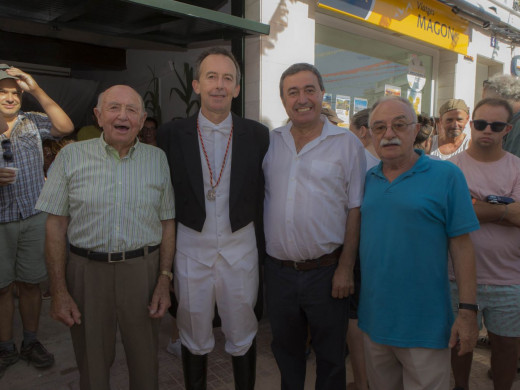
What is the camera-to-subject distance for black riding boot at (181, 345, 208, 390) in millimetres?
2439

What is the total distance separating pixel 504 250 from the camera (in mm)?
2422

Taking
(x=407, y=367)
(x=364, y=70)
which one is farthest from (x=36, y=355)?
(x=364, y=70)

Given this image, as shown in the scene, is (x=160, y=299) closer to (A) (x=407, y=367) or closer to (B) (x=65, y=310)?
(B) (x=65, y=310)

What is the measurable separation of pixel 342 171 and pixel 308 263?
56 centimetres

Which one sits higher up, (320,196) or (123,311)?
(320,196)

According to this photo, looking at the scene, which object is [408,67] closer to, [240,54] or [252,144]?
[240,54]

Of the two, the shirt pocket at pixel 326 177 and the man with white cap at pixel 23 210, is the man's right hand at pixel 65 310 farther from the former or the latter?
the shirt pocket at pixel 326 177

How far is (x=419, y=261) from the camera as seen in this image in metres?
1.88

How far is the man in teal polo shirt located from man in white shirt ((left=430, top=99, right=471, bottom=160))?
195 centimetres

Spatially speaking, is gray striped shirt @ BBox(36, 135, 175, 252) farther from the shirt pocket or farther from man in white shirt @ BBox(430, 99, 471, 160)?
man in white shirt @ BBox(430, 99, 471, 160)

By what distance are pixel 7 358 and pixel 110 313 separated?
166 centimetres

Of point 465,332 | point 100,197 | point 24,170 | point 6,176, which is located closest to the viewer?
point 465,332

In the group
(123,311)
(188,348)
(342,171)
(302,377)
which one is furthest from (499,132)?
(123,311)

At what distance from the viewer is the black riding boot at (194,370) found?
8.00 feet
